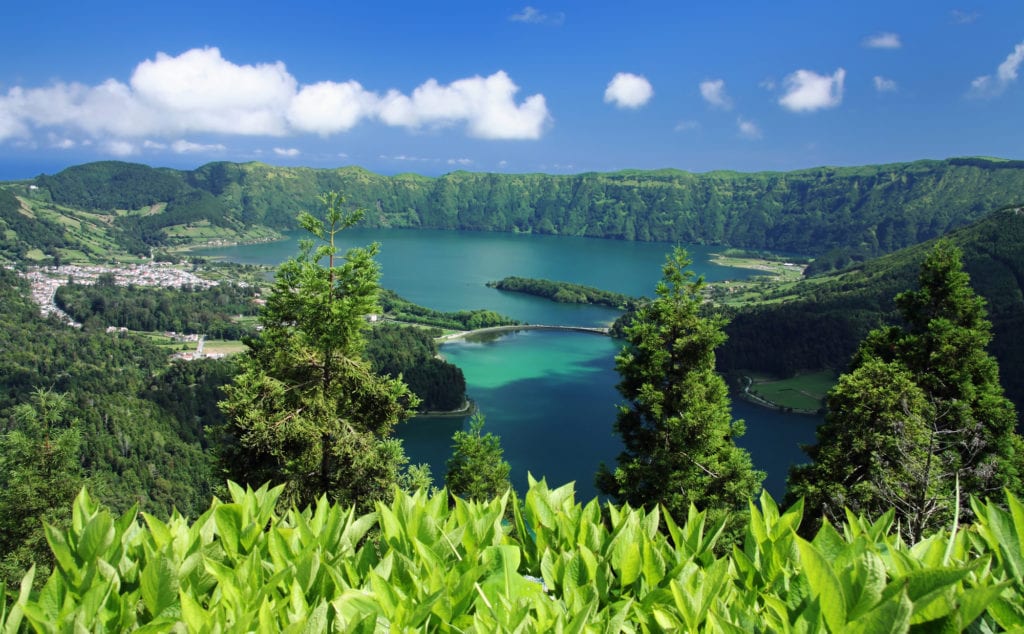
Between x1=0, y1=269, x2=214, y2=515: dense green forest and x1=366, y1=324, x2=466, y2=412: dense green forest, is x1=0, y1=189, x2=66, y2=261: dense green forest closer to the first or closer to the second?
x1=0, y1=269, x2=214, y2=515: dense green forest

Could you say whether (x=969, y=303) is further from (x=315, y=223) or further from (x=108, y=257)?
(x=108, y=257)

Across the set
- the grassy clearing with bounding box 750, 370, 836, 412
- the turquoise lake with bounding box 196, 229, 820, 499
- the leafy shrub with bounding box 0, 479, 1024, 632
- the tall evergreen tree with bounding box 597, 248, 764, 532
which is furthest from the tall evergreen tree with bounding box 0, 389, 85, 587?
the grassy clearing with bounding box 750, 370, 836, 412

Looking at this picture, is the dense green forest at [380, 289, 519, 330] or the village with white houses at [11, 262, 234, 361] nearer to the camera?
the dense green forest at [380, 289, 519, 330]

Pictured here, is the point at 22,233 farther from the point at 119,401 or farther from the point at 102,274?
the point at 119,401

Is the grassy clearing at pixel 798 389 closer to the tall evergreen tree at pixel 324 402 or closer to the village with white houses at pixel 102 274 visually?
the tall evergreen tree at pixel 324 402

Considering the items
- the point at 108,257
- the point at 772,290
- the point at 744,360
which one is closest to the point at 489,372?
the point at 744,360

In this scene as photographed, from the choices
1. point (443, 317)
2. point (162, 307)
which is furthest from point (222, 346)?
point (443, 317)
